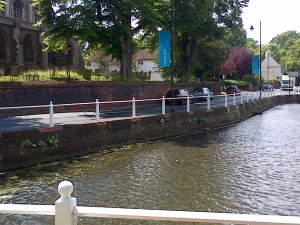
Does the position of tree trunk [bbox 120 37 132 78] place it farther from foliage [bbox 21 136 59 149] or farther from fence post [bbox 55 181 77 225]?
fence post [bbox 55 181 77 225]

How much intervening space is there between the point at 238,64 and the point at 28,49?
4416cm

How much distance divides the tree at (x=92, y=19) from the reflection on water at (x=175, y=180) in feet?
40.8

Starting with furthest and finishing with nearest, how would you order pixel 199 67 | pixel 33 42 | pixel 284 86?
pixel 284 86 < pixel 199 67 < pixel 33 42

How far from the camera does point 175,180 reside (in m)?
11.5

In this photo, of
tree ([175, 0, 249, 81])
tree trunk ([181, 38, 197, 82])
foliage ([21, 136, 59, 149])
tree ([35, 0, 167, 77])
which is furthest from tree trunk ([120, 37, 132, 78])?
foliage ([21, 136, 59, 149])

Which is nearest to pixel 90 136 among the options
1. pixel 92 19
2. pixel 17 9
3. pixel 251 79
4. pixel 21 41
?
pixel 92 19

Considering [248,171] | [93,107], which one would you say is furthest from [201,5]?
[248,171]

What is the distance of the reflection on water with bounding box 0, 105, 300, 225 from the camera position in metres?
9.23

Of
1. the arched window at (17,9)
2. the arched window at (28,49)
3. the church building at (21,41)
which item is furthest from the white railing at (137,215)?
the arched window at (17,9)

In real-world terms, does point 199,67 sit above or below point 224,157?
above

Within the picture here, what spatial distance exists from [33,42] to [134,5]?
860 inches

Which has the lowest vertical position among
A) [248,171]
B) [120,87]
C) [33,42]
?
[248,171]

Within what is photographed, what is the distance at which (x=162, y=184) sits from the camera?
11.1 m

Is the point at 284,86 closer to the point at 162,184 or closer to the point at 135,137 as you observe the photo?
the point at 135,137
